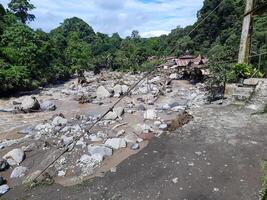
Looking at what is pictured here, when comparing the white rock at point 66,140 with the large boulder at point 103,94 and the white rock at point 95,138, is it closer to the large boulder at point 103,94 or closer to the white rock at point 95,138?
the white rock at point 95,138

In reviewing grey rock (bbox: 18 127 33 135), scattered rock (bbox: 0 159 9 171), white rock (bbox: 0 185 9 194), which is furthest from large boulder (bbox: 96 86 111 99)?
white rock (bbox: 0 185 9 194)

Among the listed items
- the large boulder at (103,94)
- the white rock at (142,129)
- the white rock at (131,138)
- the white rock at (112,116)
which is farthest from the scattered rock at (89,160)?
the large boulder at (103,94)

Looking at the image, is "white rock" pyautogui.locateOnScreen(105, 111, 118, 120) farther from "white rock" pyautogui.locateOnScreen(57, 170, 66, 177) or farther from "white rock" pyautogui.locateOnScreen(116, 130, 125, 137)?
"white rock" pyautogui.locateOnScreen(57, 170, 66, 177)

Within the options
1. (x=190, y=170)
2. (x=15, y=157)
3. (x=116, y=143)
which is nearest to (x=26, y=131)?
(x=15, y=157)

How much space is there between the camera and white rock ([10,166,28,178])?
6195 millimetres

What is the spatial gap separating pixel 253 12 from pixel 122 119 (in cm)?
558

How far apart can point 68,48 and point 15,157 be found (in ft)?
84.9

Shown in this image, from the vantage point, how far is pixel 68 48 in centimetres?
3136

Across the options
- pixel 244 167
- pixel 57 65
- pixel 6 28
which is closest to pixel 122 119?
pixel 244 167

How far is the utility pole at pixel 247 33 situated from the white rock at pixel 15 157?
705 cm

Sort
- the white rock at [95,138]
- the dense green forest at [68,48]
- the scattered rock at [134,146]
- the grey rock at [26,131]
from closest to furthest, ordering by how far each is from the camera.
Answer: the scattered rock at [134,146]
the white rock at [95,138]
the grey rock at [26,131]
the dense green forest at [68,48]

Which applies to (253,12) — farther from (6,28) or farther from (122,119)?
(6,28)

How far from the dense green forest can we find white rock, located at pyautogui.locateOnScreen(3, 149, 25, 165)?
15.5 feet

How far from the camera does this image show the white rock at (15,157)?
685 centimetres
